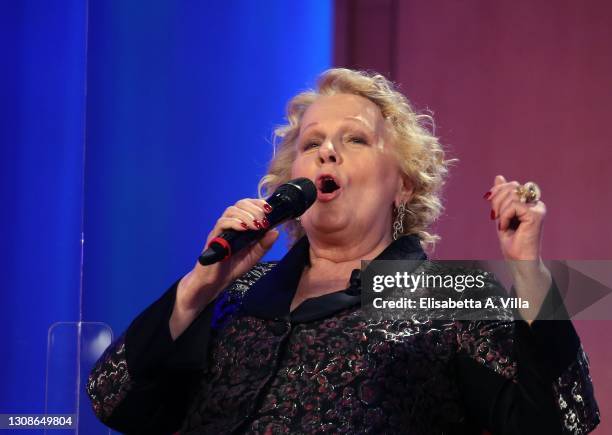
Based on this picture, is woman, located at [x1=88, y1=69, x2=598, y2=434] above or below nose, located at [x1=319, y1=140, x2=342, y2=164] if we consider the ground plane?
below

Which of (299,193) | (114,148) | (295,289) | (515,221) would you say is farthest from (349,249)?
(114,148)

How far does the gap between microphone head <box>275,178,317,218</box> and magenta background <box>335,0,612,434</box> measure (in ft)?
3.38

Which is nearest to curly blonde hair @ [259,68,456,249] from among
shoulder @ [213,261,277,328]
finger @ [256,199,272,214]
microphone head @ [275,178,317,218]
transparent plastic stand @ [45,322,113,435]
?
shoulder @ [213,261,277,328]

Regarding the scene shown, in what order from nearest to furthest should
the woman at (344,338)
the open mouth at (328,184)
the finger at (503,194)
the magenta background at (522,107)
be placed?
1. the finger at (503,194)
2. the woman at (344,338)
3. the open mouth at (328,184)
4. the magenta background at (522,107)

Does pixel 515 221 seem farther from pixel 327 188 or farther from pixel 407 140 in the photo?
pixel 407 140

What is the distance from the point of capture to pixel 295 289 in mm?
1930

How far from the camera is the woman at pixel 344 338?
1550 mm

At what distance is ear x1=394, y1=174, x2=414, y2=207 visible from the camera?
6.88ft

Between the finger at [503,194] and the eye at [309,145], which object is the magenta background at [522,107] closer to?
the eye at [309,145]

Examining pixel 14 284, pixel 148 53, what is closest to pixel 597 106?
pixel 148 53

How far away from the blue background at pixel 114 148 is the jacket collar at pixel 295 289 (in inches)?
22.9

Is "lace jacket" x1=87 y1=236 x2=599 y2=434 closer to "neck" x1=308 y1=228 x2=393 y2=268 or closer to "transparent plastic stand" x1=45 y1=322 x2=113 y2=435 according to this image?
"neck" x1=308 y1=228 x2=393 y2=268

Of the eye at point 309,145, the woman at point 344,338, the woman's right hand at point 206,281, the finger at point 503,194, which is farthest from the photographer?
the eye at point 309,145

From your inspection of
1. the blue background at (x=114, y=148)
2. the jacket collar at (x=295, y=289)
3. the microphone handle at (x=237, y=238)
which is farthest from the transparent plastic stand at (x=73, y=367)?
the microphone handle at (x=237, y=238)
